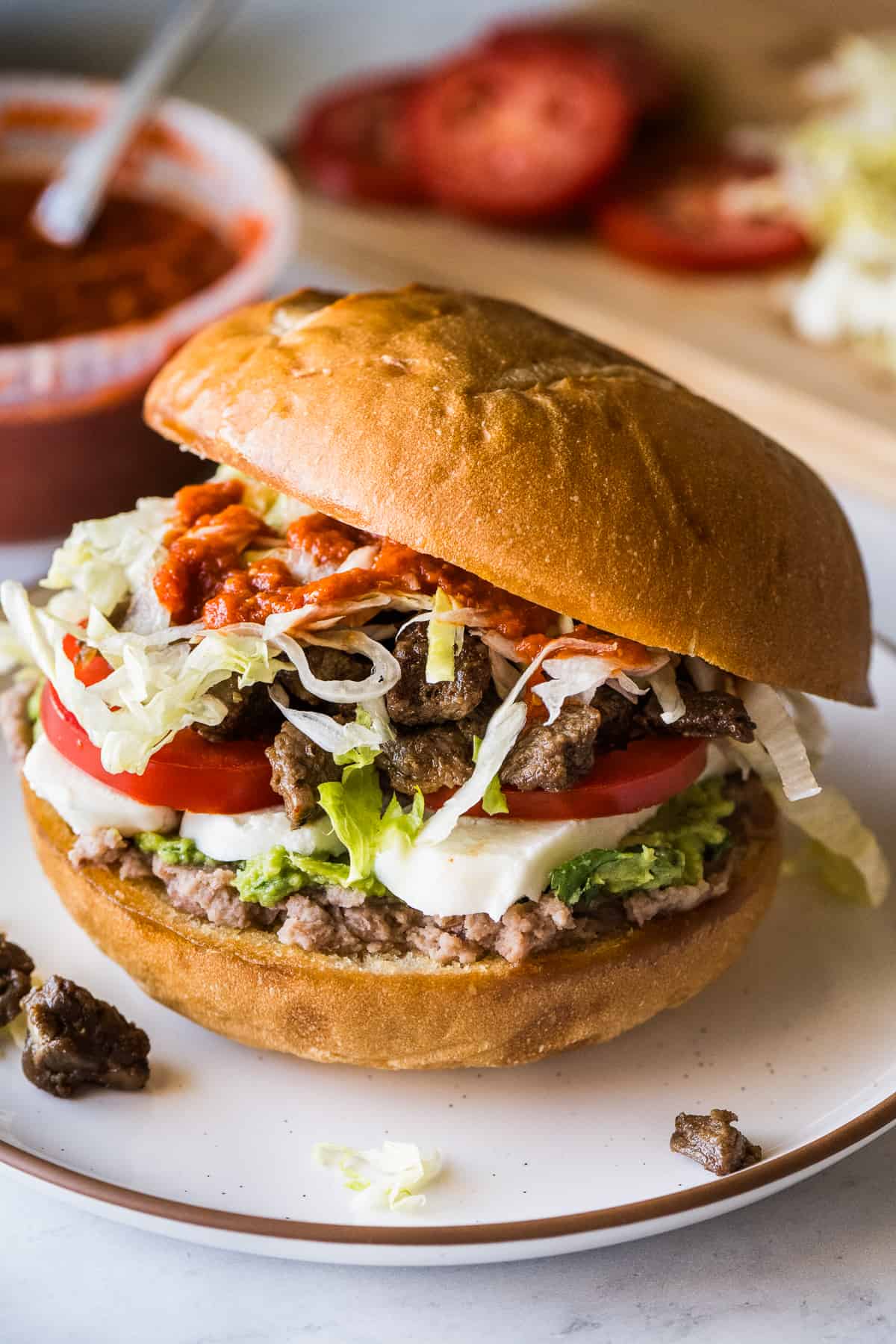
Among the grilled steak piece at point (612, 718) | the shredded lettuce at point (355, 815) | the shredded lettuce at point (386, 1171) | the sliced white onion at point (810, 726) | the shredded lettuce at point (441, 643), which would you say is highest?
the shredded lettuce at point (441, 643)

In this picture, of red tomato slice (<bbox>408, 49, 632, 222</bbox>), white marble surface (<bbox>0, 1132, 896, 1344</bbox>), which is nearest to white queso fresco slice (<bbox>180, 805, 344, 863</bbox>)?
white marble surface (<bbox>0, 1132, 896, 1344</bbox>)

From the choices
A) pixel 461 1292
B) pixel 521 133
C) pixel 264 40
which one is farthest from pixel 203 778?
pixel 264 40

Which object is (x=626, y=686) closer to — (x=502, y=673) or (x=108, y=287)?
(x=502, y=673)

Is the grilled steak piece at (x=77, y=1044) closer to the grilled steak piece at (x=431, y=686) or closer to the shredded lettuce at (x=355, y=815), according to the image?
the shredded lettuce at (x=355, y=815)

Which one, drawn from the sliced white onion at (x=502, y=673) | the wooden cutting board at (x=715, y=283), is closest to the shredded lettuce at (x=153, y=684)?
the sliced white onion at (x=502, y=673)

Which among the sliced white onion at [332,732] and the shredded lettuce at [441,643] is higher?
the shredded lettuce at [441,643]
